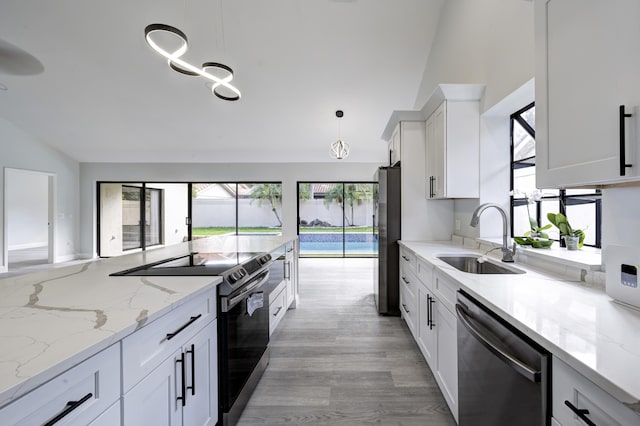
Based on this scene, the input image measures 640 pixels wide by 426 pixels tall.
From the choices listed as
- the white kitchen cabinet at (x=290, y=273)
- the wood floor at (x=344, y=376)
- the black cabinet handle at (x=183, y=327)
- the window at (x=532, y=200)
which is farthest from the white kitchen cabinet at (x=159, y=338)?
the window at (x=532, y=200)

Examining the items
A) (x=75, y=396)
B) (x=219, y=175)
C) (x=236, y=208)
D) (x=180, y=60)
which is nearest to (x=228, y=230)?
(x=236, y=208)

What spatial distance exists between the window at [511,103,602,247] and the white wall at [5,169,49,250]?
37.7 ft

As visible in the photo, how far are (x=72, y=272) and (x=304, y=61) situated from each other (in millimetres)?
4126

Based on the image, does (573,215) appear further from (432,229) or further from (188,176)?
(188,176)

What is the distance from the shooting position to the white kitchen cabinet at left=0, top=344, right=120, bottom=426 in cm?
59

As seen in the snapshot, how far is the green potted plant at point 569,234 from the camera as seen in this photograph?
1815mm

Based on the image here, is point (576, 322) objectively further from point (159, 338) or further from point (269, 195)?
point (269, 195)

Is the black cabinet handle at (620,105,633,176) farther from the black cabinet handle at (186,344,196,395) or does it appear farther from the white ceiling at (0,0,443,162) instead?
the white ceiling at (0,0,443,162)

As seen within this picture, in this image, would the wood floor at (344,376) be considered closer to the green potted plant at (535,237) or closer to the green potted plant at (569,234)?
the green potted plant at (535,237)

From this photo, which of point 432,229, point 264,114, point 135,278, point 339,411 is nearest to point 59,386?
point 135,278

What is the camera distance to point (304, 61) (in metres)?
4.48

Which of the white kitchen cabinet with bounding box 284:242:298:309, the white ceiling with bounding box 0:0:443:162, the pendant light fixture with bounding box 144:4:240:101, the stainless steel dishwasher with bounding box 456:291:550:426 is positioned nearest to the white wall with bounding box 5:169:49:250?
the white ceiling with bounding box 0:0:443:162

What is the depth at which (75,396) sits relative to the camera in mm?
706

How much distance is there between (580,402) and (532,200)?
5.57ft
